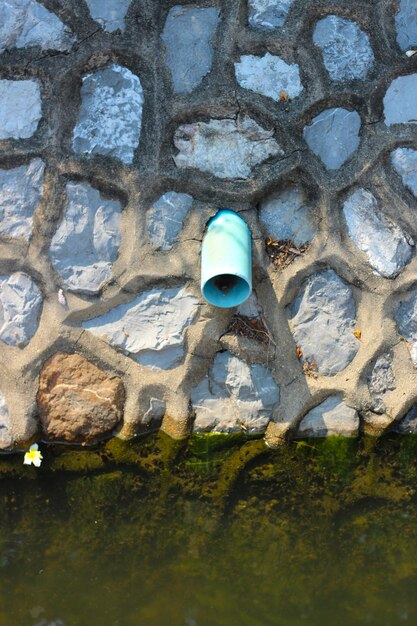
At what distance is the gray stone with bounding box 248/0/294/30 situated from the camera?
3469 millimetres

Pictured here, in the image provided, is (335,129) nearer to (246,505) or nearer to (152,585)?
(246,505)

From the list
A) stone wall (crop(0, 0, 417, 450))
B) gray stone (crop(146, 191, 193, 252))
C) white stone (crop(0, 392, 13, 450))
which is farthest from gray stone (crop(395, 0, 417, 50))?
white stone (crop(0, 392, 13, 450))

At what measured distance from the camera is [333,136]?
349cm

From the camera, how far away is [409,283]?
139 inches

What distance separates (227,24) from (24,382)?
1612mm

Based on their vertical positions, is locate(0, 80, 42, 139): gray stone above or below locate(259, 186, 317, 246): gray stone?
above

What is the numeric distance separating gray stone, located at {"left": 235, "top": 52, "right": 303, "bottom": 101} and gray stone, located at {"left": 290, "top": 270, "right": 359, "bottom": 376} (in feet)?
2.42

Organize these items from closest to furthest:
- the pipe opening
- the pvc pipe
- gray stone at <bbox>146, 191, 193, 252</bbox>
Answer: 1. the pvc pipe
2. the pipe opening
3. gray stone at <bbox>146, 191, 193, 252</bbox>

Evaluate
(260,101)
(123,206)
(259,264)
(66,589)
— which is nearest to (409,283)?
(259,264)

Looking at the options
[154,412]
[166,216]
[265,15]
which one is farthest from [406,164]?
[154,412]

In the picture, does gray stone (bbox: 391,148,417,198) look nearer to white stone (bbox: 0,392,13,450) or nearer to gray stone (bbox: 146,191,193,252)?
gray stone (bbox: 146,191,193,252)

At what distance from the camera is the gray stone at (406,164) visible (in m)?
3.50

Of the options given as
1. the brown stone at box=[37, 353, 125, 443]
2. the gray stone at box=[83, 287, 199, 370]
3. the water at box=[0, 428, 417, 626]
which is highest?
the gray stone at box=[83, 287, 199, 370]

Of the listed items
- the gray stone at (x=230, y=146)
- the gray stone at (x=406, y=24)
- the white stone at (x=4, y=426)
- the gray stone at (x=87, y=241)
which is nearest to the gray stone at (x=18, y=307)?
the gray stone at (x=87, y=241)
